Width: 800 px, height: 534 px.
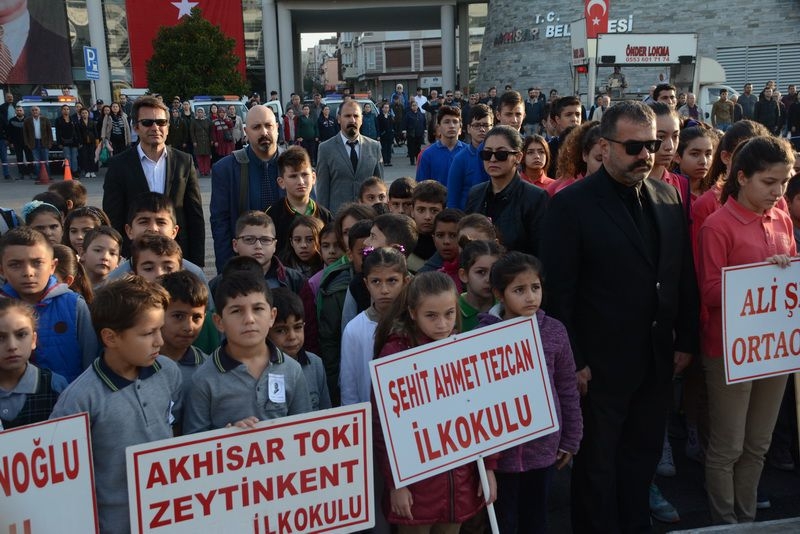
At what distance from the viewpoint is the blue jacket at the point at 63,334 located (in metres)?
3.52

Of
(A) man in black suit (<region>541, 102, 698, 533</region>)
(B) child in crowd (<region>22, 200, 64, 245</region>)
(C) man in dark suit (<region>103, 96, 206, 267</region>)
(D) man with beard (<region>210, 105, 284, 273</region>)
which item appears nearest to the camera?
(A) man in black suit (<region>541, 102, 698, 533</region>)

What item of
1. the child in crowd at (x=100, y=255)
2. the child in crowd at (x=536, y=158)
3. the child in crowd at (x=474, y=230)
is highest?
the child in crowd at (x=536, y=158)

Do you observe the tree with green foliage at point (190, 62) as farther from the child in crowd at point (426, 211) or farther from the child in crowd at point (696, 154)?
the child in crowd at point (696, 154)

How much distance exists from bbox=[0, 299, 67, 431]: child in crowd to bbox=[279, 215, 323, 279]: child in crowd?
2.12 metres

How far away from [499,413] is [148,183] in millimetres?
3599

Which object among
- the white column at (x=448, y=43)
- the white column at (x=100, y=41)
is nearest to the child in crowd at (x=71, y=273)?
the white column at (x=448, y=43)

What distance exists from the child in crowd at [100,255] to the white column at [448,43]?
36345 mm

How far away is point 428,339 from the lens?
3.31 meters

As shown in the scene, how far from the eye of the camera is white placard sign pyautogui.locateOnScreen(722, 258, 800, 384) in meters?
3.58

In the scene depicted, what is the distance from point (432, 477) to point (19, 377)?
1.79 m

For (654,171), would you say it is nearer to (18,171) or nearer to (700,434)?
(700,434)

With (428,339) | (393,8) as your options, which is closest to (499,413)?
(428,339)

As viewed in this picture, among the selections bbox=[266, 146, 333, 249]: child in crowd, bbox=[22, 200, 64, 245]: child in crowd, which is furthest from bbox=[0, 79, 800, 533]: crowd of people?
bbox=[22, 200, 64, 245]: child in crowd

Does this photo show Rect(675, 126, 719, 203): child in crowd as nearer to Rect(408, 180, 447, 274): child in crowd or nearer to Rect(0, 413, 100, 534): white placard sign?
Rect(408, 180, 447, 274): child in crowd
